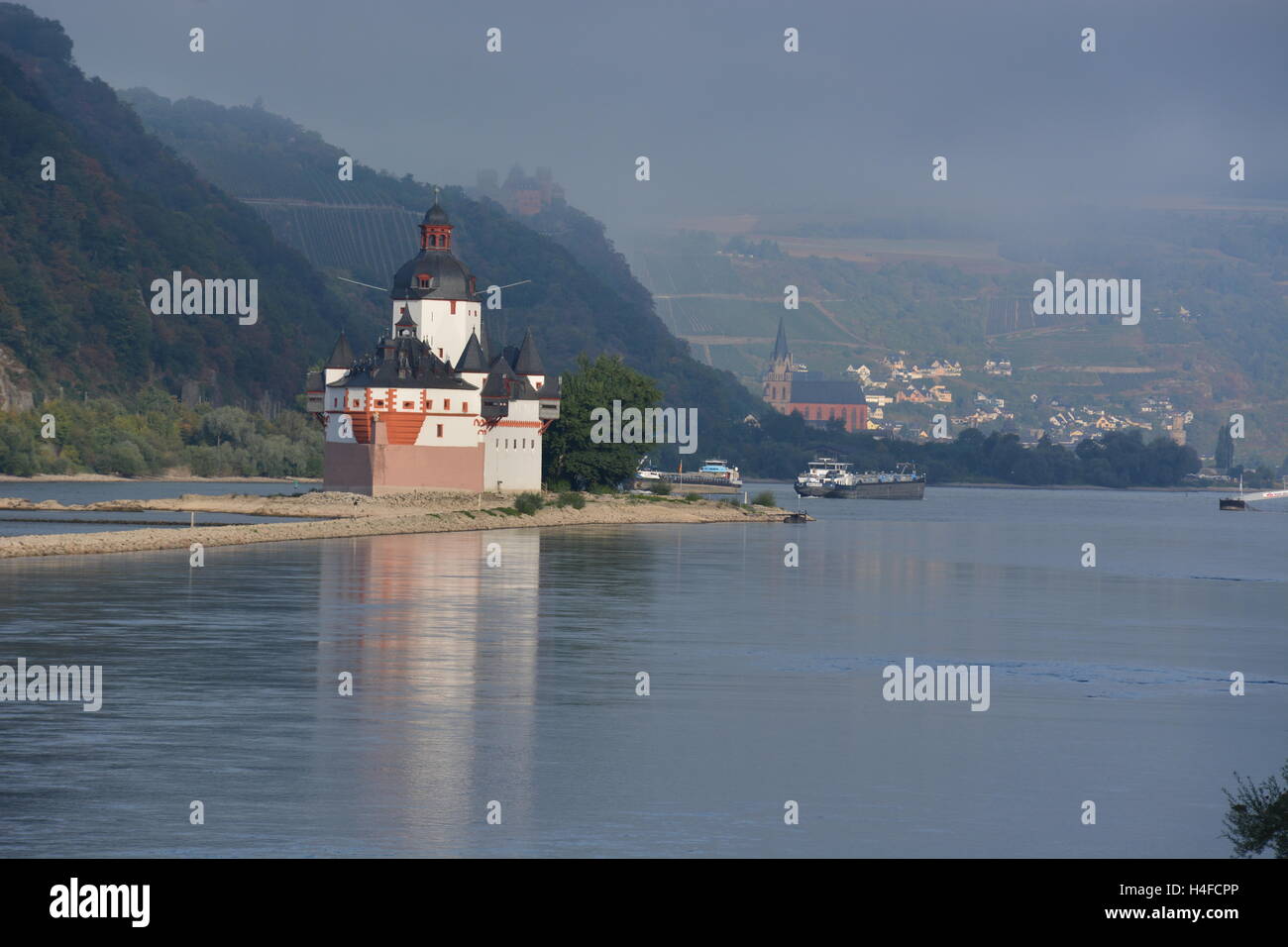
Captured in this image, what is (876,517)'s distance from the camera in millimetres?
153500

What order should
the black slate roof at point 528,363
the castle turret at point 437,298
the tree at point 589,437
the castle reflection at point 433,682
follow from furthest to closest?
the tree at point 589,437 < the black slate roof at point 528,363 < the castle turret at point 437,298 < the castle reflection at point 433,682

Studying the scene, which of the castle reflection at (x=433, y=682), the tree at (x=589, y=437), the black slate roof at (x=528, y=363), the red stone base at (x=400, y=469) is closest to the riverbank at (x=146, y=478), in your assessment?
the tree at (x=589, y=437)

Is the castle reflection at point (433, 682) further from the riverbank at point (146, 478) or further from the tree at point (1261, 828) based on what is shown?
the riverbank at point (146, 478)

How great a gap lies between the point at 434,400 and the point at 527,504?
8348 mm

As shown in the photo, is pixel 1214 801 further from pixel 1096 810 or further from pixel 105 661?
pixel 105 661

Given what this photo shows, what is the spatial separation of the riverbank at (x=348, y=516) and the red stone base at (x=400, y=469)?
1091 mm

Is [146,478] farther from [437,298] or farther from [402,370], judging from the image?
[402,370]

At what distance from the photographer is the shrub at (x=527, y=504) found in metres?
108

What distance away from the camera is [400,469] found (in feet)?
349

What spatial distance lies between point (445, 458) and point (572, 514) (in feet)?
30.9

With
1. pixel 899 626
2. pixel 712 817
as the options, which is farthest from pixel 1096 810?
pixel 899 626

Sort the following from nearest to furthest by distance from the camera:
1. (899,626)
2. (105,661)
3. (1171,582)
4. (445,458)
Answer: (105,661) → (899,626) → (1171,582) → (445,458)

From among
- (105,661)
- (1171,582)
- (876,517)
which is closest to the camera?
(105,661)

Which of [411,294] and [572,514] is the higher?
[411,294]
